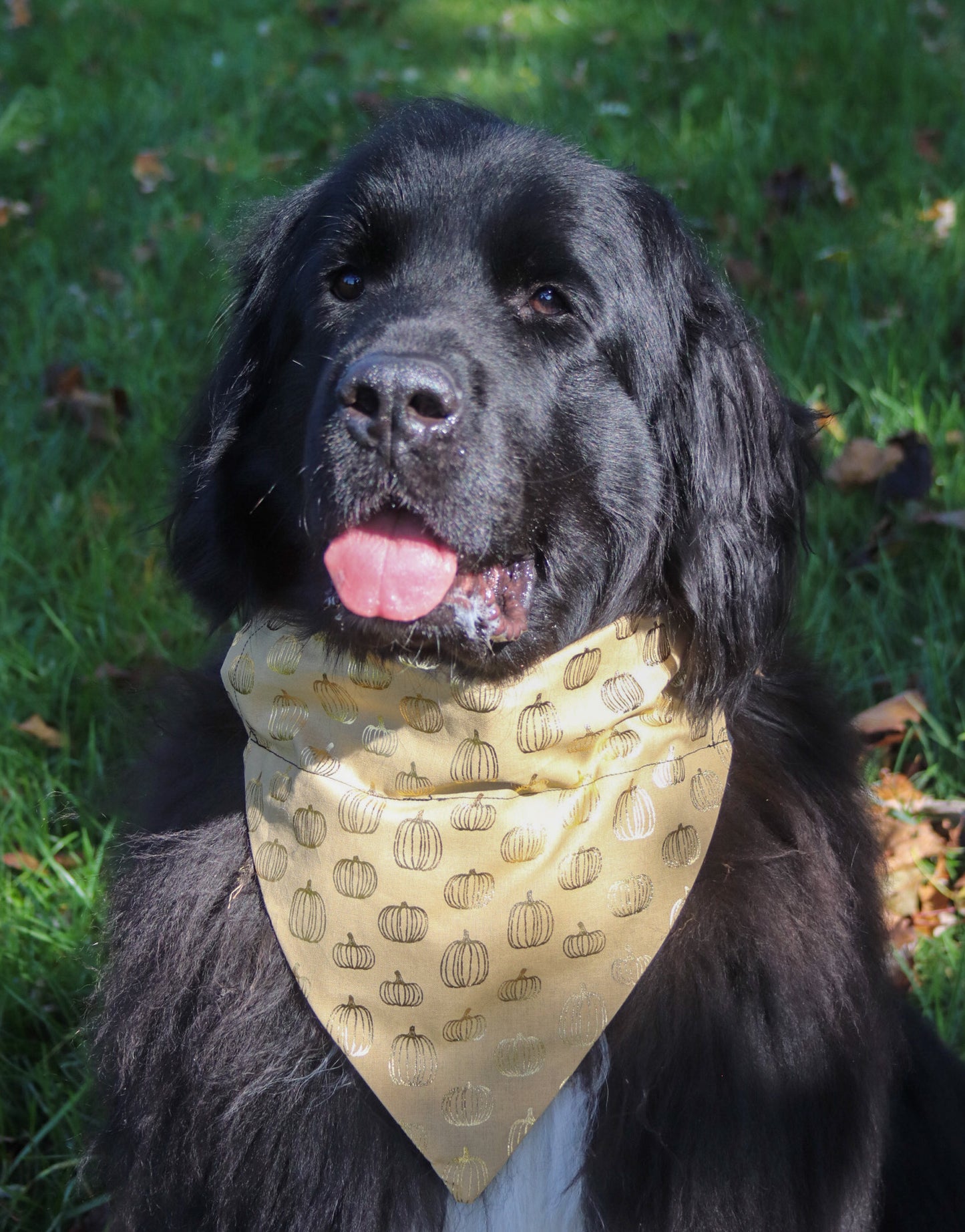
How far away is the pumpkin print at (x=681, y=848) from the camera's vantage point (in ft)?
6.53

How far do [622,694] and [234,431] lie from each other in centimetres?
81

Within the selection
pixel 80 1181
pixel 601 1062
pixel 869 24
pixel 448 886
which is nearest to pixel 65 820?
pixel 80 1181

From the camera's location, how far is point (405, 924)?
78.9 inches

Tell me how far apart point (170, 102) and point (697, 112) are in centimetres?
235

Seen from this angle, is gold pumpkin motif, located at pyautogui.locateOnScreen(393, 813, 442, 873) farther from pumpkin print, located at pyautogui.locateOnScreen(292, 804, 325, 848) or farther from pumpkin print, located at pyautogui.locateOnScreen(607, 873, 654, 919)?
pumpkin print, located at pyautogui.locateOnScreen(607, 873, 654, 919)

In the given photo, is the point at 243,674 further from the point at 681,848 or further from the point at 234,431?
the point at 681,848

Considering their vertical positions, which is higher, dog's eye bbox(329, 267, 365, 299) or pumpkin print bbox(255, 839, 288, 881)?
dog's eye bbox(329, 267, 365, 299)

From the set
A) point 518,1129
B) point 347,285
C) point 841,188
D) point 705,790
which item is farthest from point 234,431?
point 841,188

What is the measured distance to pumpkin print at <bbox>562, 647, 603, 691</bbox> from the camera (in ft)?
6.50

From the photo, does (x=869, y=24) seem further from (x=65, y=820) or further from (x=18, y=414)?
(x=65, y=820)

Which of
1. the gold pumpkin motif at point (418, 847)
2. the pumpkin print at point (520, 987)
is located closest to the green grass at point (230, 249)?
the gold pumpkin motif at point (418, 847)

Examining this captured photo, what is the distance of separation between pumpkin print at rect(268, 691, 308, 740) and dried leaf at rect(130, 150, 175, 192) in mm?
3712

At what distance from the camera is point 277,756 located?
6.81 feet

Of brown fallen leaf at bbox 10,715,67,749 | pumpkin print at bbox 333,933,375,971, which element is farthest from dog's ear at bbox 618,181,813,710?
brown fallen leaf at bbox 10,715,67,749
